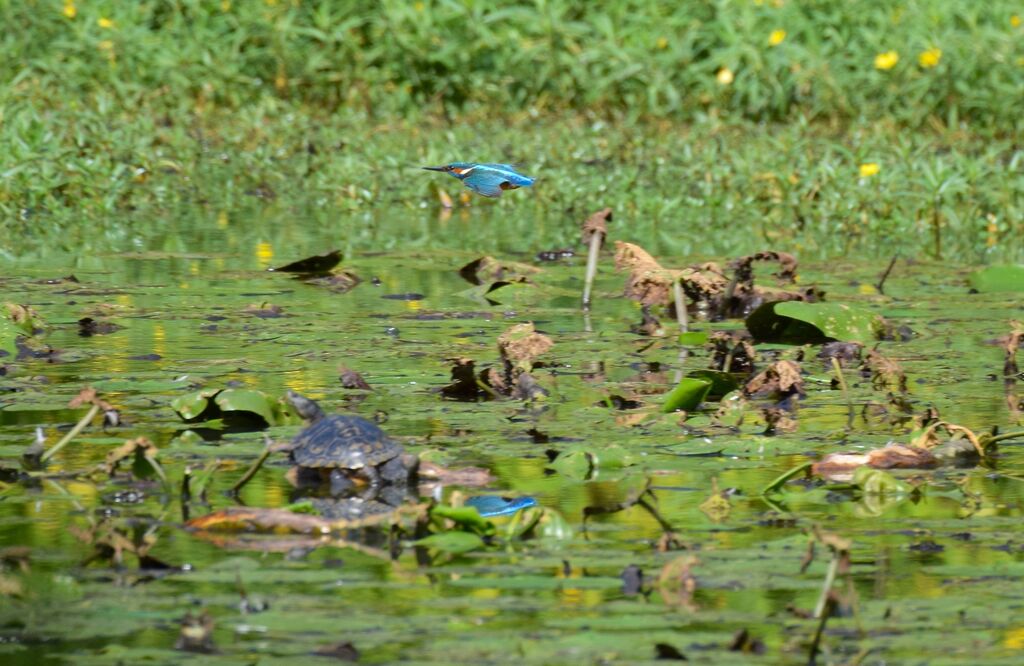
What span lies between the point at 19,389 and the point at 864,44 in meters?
8.12

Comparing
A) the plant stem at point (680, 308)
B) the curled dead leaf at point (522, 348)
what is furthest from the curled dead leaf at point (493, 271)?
the curled dead leaf at point (522, 348)

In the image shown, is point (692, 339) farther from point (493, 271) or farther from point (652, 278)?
point (493, 271)

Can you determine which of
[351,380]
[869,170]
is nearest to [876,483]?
[351,380]

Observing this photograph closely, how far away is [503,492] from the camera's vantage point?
375 centimetres

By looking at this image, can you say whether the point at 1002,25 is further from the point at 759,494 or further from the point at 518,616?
the point at 518,616

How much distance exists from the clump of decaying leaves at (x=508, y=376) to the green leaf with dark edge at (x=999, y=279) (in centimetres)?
232

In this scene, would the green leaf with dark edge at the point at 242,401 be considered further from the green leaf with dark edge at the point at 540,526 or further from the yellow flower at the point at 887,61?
the yellow flower at the point at 887,61

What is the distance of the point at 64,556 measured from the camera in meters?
3.26

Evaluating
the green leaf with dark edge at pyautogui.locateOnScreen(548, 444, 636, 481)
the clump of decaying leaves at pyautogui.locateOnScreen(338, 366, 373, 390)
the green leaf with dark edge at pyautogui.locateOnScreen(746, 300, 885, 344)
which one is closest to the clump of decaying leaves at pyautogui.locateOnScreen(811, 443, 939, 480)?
the green leaf with dark edge at pyautogui.locateOnScreen(548, 444, 636, 481)

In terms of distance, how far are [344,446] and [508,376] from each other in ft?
3.24

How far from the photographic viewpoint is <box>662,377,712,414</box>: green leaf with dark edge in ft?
14.7

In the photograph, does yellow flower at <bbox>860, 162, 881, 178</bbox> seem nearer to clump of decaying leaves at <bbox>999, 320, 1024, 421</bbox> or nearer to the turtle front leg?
clump of decaying leaves at <bbox>999, 320, 1024, 421</bbox>

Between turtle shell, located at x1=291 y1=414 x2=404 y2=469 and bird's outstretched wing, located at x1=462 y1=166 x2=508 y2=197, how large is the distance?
154cm

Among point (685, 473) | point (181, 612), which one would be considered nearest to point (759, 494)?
point (685, 473)
